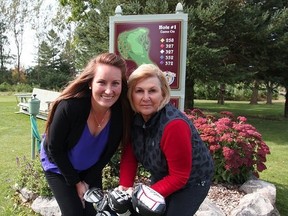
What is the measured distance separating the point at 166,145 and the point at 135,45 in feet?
13.1

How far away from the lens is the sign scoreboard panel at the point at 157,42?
550 centimetres

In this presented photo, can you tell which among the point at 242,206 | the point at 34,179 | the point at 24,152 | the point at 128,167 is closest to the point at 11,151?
the point at 24,152

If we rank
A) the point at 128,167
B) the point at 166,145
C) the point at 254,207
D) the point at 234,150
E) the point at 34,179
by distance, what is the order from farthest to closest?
the point at 234,150 < the point at 34,179 < the point at 254,207 < the point at 128,167 < the point at 166,145

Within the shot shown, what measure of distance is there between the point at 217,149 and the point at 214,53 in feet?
25.7

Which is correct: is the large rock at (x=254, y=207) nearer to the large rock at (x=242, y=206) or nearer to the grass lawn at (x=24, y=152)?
the large rock at (x=242, y=206)

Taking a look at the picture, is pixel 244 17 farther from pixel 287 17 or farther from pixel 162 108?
pixel 162 108

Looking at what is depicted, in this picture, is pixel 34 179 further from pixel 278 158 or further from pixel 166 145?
pixel 278 158

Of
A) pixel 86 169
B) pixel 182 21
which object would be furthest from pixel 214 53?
pixel 86 169

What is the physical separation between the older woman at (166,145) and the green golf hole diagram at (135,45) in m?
3.62

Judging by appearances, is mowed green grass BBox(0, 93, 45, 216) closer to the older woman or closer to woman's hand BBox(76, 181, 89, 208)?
woman's hand BBox(76, 181, 89, 208)

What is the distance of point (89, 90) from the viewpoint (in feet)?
7.34

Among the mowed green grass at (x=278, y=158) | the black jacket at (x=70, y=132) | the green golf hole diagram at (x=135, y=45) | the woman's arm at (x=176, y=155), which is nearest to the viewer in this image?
the woman's arm at (x=176, y=155)

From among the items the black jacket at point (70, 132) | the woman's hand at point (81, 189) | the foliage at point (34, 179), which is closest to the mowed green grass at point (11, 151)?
the foliage at point (34, 179)

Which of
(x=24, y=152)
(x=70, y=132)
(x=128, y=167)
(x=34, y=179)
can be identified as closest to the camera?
(x=70, y=132)
